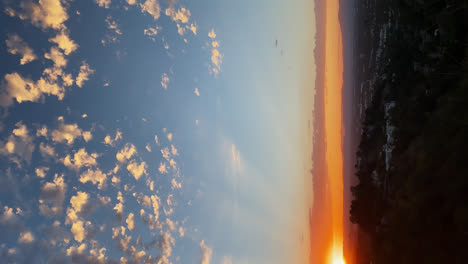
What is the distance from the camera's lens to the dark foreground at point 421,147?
30.1 m

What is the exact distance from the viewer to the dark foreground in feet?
98.9

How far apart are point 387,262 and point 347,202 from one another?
5171 inches

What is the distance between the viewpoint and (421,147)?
4169 cm

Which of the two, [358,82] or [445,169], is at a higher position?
[358,82]

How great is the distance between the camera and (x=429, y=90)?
167ft

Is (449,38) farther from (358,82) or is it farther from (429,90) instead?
(358,82)

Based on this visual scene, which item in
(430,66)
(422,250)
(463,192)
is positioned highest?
(430,66)

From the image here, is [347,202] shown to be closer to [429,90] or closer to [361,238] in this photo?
[361,238]

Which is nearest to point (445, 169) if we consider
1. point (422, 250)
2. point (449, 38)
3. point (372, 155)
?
point (422, 250)

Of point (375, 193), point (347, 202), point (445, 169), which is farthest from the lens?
point (347, 202)

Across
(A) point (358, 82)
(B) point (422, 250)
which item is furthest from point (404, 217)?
(A) point (358, 82)

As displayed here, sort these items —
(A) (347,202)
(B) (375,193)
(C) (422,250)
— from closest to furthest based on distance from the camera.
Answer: (C) (422,250) < (B) (375,193) < (A) (347,202)

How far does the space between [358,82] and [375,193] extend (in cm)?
8872

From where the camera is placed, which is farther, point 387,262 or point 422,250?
point 387,262
